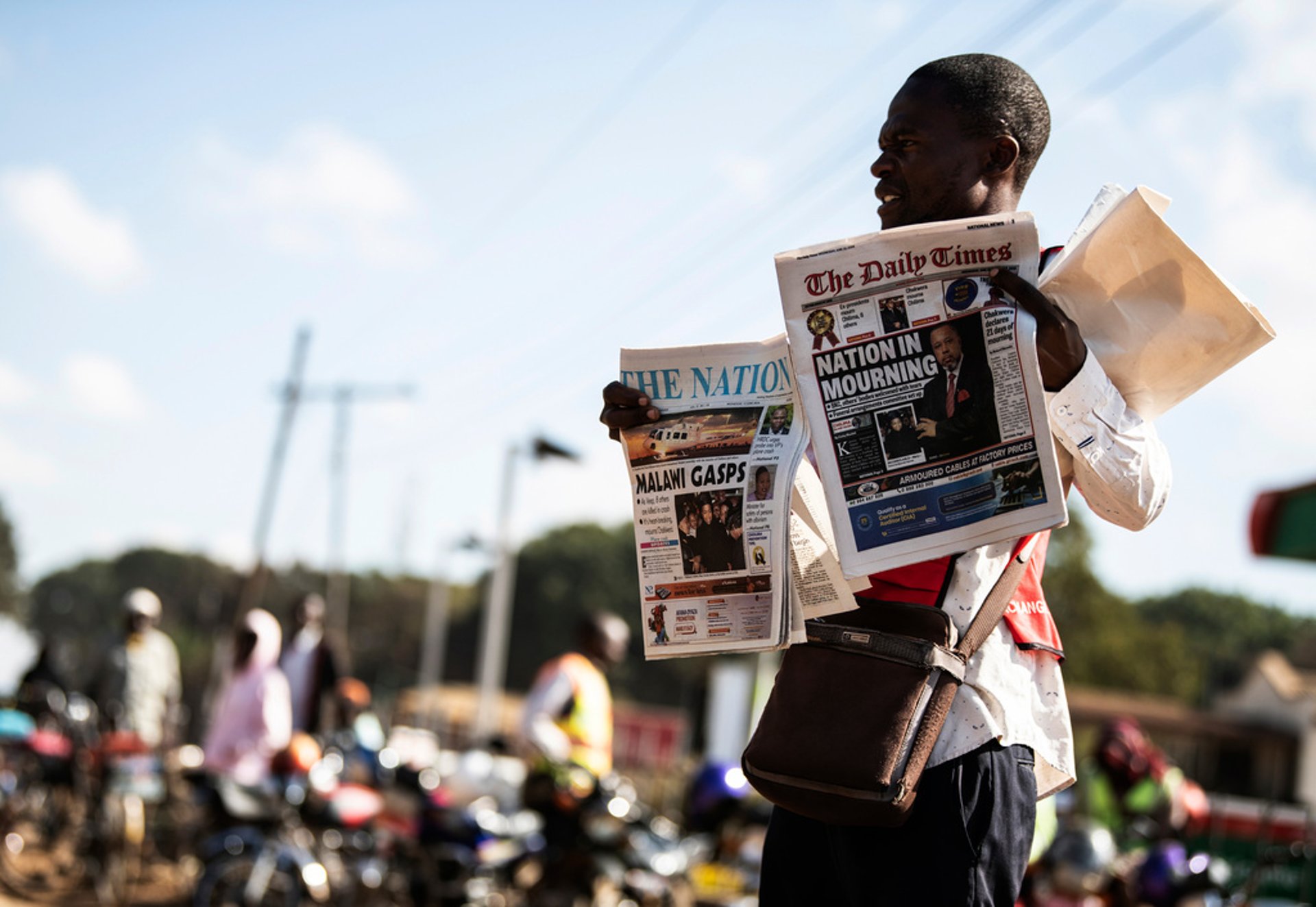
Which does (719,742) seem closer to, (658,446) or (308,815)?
(308,815)

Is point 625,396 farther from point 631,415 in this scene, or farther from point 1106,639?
point 1106,639

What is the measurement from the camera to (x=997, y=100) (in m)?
2.22

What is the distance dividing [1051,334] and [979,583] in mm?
386

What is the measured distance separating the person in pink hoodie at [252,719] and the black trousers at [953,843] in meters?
Result: 6.24

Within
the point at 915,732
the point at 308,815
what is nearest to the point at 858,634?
the point at 915,732

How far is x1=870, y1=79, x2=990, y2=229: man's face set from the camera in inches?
86.8

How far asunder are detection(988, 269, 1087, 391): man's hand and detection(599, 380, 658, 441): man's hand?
24.1 inches

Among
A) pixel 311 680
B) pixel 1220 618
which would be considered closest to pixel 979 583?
pixel 311 680

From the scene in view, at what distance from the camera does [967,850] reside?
1.99m

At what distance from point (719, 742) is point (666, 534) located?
37.5 ft

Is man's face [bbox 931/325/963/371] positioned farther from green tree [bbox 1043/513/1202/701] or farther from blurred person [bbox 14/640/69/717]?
green tree [bbox 1043/513/1202/701]

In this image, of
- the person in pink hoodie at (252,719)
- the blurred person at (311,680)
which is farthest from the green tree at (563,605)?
the person in pink hoodie at (252,719)

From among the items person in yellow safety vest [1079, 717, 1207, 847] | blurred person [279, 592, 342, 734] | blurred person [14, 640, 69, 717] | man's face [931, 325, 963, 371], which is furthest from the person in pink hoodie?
man's face [931, 325, 963, 371]

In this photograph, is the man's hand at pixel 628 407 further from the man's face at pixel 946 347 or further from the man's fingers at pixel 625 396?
the man's face at pixel 946 347
